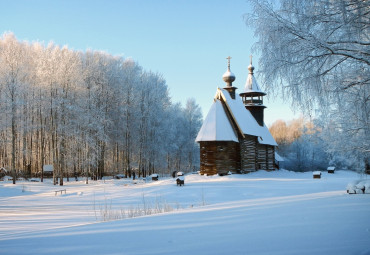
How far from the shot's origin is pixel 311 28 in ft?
21.2

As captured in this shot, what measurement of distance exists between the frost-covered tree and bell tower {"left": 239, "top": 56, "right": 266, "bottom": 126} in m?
24.1

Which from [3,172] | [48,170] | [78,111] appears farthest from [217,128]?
[3,172]

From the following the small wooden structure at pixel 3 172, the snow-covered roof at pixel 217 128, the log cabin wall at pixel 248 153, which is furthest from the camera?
the small wooden structure at pixel 3 172

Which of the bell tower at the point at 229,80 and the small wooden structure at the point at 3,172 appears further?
the small wooden structure at the point at 3,172

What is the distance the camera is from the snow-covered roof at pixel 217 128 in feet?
75.5

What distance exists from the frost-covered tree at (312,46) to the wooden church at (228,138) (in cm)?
1596

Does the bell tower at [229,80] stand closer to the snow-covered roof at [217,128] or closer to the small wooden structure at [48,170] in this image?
the snow-covered roof at [217,128]

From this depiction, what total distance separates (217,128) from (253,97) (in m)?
10.5

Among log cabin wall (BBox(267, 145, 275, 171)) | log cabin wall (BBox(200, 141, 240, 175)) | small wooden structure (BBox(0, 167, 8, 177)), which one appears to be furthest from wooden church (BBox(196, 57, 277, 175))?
small wooden structure (BBox(0, 167, 8, 177))

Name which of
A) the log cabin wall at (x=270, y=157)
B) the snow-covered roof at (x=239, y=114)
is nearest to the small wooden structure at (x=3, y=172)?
the snow-covered roof at (x=239, y=114)

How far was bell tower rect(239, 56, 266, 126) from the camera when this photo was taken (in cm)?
3106

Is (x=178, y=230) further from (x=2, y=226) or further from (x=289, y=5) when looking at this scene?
(x=2, y=226)

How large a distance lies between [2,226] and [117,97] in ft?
81.8

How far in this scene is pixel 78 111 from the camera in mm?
26859
